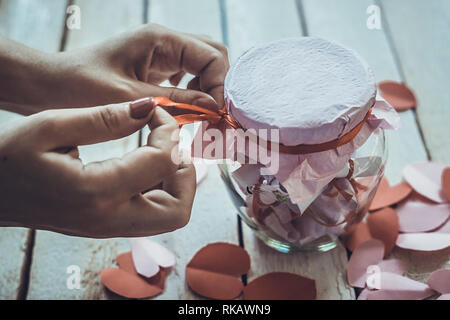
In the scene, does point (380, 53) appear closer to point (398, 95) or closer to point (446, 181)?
point (398, 95)

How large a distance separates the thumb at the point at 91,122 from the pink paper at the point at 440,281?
0.39m

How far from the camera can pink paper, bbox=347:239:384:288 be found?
0.59 m

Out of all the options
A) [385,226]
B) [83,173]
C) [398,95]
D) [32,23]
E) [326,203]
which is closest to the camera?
[83,173]

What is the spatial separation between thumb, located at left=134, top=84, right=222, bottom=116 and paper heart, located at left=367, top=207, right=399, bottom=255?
0.90ft

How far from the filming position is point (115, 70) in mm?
543

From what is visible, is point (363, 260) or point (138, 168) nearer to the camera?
point (138, 168)

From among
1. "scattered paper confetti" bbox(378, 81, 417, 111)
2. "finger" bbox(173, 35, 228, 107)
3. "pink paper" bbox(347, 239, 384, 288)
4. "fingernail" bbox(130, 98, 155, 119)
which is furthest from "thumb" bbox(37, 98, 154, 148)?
"scattered paper confetti" bbox(378, 81, 417, 111)

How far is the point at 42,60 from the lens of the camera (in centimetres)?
54

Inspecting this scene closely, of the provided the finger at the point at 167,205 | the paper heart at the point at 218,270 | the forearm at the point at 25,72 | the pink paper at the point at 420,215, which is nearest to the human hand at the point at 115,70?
the forearm at the point at 25,72

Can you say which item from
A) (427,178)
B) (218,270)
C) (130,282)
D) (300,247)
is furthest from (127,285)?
(427,178)

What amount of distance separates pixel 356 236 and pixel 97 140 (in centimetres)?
38

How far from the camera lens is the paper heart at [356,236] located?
62 centimetres

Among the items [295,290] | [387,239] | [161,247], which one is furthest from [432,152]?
[161,247]

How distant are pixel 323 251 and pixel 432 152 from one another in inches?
9.3
